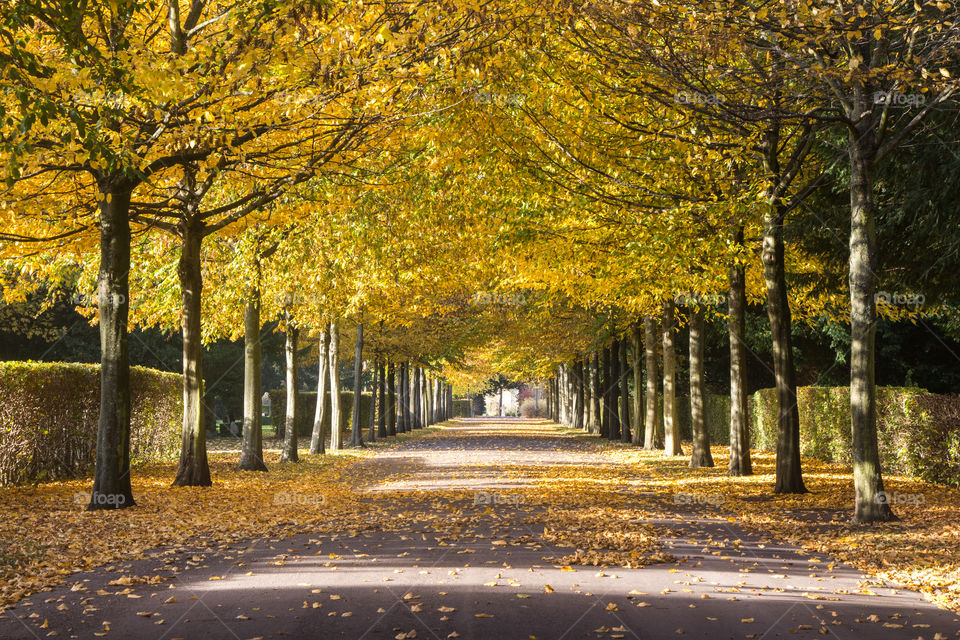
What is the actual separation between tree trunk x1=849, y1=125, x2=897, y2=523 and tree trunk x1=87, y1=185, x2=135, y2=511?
9761 millimetres

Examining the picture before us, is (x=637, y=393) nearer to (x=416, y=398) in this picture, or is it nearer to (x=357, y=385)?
(x=357, y=385)

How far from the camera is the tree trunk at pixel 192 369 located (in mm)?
15688

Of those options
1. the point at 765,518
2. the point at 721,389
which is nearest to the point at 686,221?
the point at 765,518

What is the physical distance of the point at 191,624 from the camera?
587cm

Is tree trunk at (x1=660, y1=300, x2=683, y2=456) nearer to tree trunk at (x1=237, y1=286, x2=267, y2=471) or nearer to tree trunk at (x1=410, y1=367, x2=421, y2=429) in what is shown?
tree trunk at (x1=237, y1=286, x2=267, y2=471)

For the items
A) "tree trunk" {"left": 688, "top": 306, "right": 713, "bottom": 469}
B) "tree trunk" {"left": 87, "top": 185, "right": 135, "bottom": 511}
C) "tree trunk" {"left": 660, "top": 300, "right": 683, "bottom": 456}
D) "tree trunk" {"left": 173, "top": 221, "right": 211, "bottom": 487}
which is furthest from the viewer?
"tree trunk" {"left": 660, "top": 300, "right": 683, "bottom": 456}

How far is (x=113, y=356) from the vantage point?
12359 millimetres

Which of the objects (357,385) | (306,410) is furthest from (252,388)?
(306,410)

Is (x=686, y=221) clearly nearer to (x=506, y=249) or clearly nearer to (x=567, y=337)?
(x=506, y=249)

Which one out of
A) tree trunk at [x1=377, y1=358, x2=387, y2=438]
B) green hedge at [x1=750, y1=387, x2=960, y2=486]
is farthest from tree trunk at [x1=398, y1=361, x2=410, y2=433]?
green hedge at [x1=750, y1=387, x2=960, y2=486]

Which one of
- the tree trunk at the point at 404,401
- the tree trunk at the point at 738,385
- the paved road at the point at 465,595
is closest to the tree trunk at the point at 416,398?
the tree trunk at the point at 404,401

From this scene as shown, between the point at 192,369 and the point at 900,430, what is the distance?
13.2 meters

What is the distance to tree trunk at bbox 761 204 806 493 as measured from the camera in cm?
1415

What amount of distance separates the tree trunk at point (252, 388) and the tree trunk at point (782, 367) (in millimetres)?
10980
